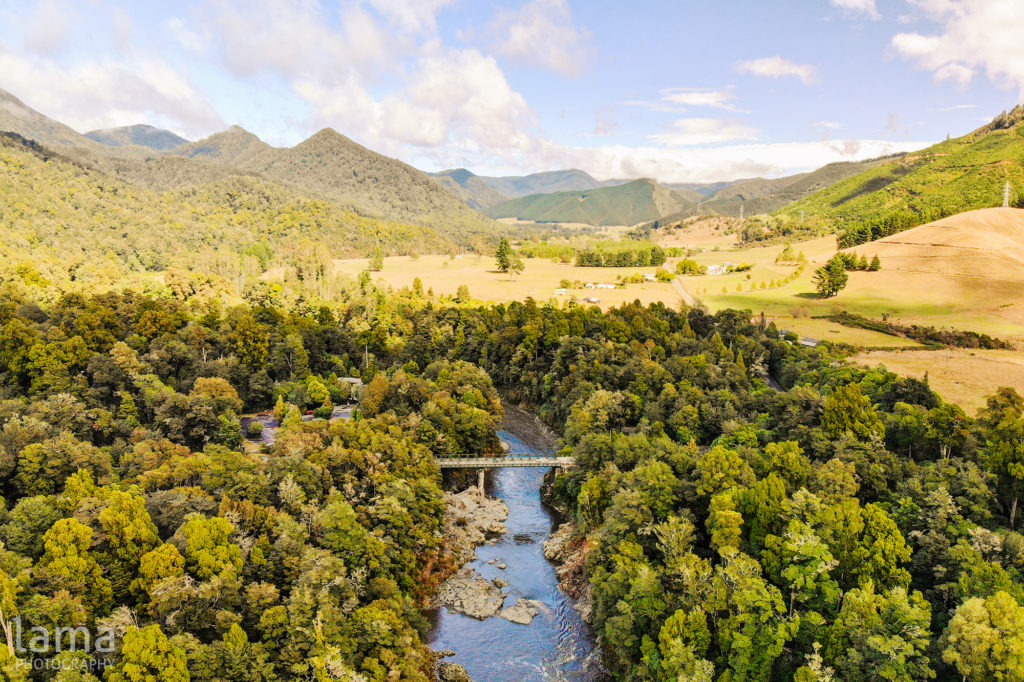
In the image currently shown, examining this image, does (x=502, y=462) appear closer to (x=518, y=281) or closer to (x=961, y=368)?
(x=961, y=368)

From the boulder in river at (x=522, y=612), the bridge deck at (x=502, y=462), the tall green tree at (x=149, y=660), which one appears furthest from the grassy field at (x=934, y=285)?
the tall green tree at (x=149, y=660)

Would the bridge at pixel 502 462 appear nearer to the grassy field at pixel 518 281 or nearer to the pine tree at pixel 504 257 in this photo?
the grassy field at pixel 518 281

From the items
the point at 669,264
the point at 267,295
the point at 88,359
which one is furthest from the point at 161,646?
the point at 669,264

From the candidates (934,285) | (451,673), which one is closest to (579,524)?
(451,673)

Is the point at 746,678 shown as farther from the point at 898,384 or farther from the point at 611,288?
the point at 611,288

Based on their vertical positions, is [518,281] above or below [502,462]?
above

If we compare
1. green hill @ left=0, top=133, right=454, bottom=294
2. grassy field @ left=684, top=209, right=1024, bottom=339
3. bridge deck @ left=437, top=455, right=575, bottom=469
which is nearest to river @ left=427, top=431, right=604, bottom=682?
bridge deck @ left=437, top=455, right=575, bottom=469
